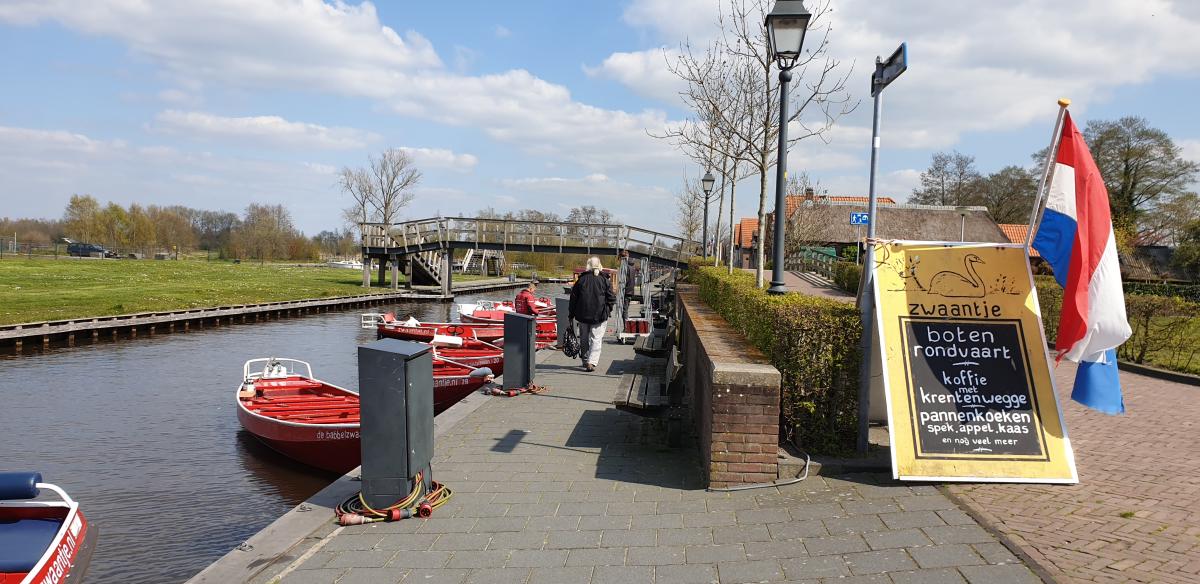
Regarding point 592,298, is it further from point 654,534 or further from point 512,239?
point 512,239

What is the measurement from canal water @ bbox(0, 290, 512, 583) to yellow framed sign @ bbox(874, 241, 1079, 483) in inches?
257

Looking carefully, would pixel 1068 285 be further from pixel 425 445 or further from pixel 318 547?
pixel 318 547

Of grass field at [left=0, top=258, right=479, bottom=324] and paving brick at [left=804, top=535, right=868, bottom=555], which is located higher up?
paving brick at [left=804, top=535, right=868, bottom=555]

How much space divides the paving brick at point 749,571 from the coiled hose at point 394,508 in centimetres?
212

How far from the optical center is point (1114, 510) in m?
4.73

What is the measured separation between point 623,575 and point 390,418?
6.37 ft

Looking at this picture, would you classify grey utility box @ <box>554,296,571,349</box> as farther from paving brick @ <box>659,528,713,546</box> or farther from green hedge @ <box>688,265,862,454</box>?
paving brick @ <box>659,528,713,546</box>

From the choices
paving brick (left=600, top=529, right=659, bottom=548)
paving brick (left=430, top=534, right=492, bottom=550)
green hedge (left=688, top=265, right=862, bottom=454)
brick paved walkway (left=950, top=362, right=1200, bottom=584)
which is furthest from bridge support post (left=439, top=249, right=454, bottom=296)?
paving brick (left=600, top=529, right=659, bottom=548)

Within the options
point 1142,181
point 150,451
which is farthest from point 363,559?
point 1142,181

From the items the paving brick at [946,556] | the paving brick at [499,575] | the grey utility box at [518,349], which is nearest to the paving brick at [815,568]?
the paving brick at [946,556]

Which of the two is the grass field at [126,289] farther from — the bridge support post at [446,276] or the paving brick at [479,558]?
the paving brick at [479,558]

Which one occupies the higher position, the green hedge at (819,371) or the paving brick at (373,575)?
the green hedge at (819,371)

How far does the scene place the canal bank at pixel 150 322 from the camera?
21.0m

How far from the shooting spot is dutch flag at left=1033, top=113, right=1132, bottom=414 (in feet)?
16.8
